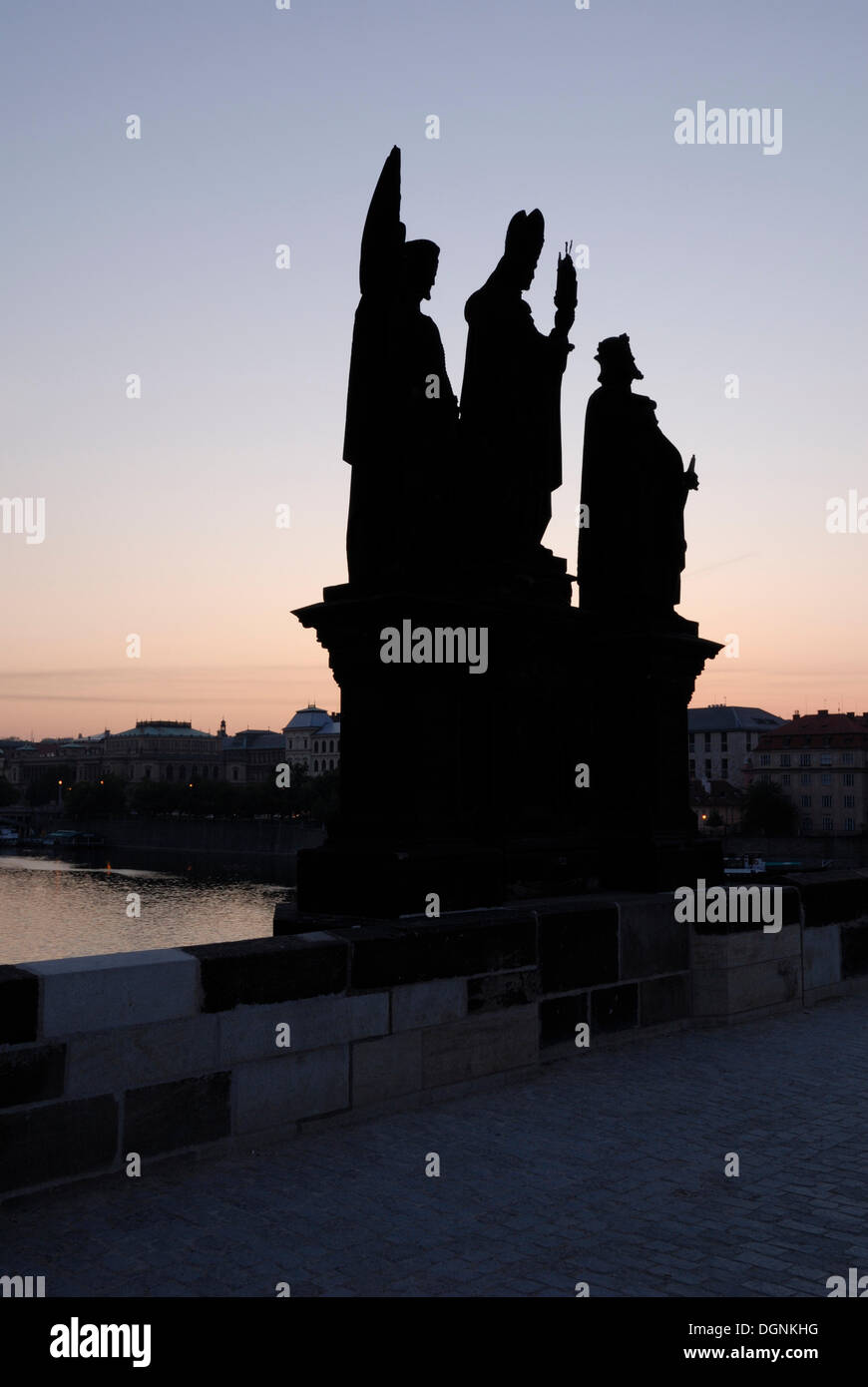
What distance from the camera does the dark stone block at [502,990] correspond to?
23.7 ft

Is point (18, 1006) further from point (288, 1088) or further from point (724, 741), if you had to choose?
point (724, 741)

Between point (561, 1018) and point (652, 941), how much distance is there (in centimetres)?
124

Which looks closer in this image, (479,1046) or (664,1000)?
(479,1046)

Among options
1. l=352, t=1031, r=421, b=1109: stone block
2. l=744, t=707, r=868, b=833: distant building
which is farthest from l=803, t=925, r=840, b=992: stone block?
l=744, t=707, r=868, b=833: distant building

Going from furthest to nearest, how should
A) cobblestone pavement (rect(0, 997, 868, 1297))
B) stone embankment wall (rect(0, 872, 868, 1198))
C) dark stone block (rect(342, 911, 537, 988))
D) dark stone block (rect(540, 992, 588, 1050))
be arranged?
1. dark stone block (rect(540, 992, 588, 1050))
2. dark stone block (rect(342, 911, 537, 988))
3. stone embankment wall (rect(0, 872, 868, 1198))
4. cobblestone pavement (rect(0, 997, 868, 1297))

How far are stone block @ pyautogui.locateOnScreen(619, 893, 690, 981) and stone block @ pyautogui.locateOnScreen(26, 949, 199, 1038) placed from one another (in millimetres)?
3739

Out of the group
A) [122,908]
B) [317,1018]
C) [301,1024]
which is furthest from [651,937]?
[122,908]

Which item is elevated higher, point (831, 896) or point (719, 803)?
point (831, 896)

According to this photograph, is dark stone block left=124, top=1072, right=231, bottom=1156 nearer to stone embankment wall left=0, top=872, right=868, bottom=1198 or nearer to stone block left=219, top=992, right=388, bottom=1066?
stone embankment wall left=0, top=872, right=868, bottom=1198

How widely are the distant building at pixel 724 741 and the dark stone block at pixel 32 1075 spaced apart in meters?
145

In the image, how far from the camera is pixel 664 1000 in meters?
8.91

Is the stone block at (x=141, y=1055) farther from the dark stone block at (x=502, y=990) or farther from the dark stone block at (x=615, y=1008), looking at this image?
the dark stone block at (x=615, y=1008)

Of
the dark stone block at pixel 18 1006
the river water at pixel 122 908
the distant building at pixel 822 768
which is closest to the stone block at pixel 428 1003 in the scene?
the dark stone block at pixel 18 1006

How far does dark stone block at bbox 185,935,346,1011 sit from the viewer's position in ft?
19.2
